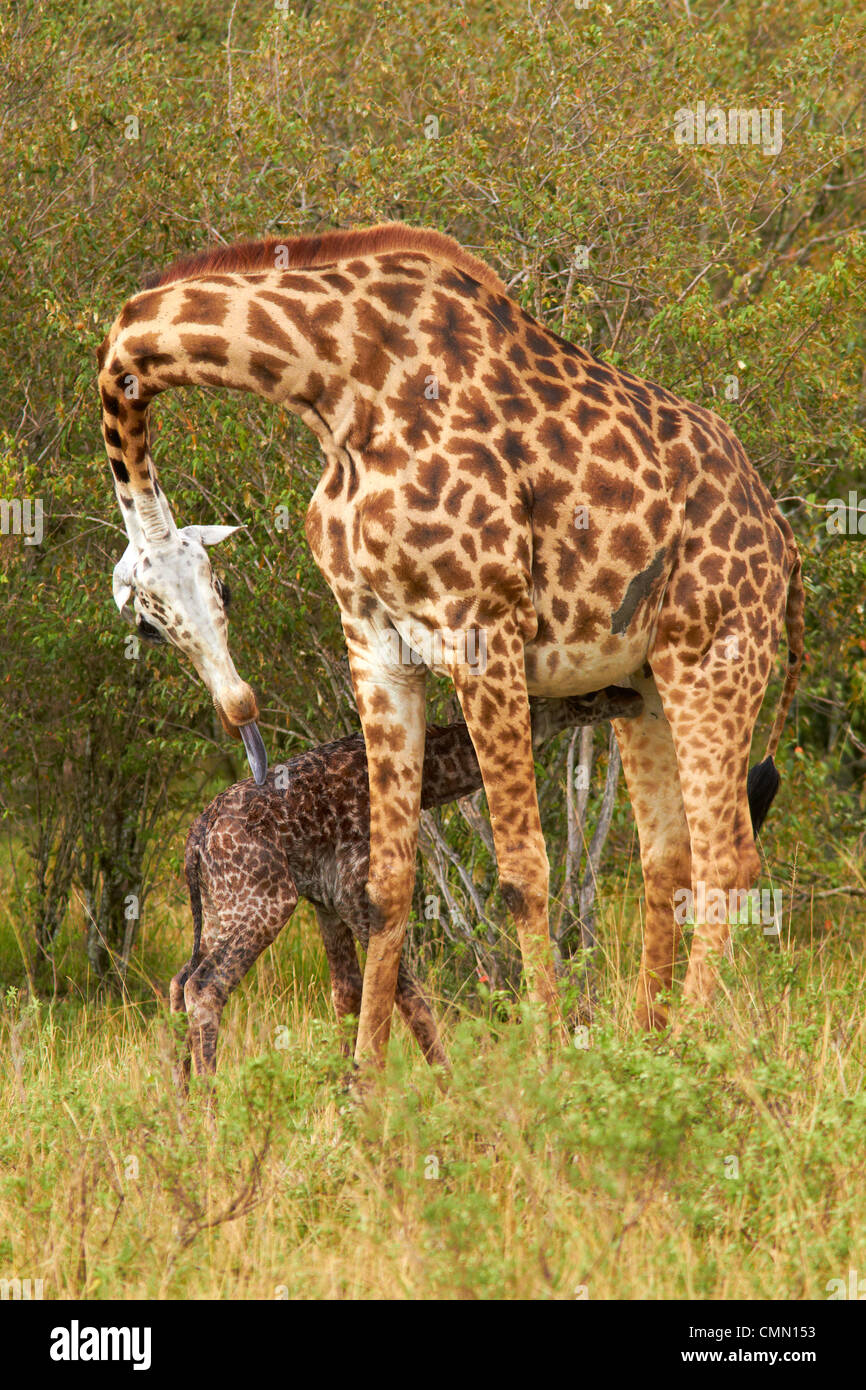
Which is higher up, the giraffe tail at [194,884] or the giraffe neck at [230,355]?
the giraffe neck at [230,355]

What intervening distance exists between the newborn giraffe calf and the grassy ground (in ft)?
1.44

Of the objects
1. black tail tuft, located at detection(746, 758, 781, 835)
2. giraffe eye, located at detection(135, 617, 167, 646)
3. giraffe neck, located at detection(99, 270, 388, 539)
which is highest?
giraffe neck, located at detection(99, 270, 388, 539)

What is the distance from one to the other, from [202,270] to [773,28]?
6238mm

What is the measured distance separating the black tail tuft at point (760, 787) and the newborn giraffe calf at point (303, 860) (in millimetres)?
704

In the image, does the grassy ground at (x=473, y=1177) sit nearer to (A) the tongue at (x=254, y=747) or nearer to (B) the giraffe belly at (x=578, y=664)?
(A) the tongue at (x=254, y=747)

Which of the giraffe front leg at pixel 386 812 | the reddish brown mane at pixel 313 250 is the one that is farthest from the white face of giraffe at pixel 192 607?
the reddish brown mane at pixel 313 250

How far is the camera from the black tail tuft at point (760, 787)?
618 centimetres

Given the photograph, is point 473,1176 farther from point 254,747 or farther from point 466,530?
point 466,530

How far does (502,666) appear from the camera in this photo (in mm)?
5004

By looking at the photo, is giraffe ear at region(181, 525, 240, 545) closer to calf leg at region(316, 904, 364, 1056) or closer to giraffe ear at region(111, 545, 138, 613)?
giraffe ear at region(111, 545, 138, 613)

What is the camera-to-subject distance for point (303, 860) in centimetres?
580

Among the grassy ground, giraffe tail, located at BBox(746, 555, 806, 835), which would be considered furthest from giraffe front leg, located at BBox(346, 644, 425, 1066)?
giraffe tail, located at BBox(746, 555, 806, 835)

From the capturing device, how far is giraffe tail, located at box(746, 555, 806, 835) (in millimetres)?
5968

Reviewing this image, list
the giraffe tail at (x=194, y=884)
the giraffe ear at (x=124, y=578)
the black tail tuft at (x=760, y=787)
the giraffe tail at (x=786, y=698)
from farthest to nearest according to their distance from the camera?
the black tail tuft at (x=760, y=787) < the giraffe tail at (x=786, y=698) < the giraffe tail at (x=194, y=884) < the giraffe ear at (x=124, y=578)
